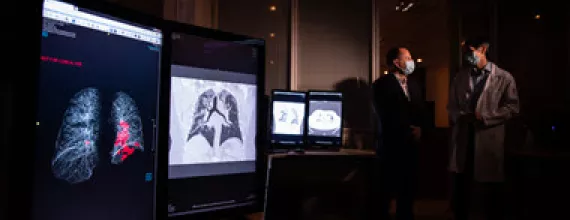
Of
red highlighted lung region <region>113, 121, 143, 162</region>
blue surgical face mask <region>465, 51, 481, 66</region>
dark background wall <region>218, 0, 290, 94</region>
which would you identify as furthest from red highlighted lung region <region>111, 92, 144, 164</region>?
dark background wall <region>218, 0, 290, 94</region>

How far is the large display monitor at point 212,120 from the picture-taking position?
0.89m

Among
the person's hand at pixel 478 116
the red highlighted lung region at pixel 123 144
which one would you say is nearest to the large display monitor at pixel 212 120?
the red highlighted lung region at pixel 123 144

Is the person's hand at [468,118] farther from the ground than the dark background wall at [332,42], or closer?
closer

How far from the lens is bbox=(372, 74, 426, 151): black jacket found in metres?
3.12

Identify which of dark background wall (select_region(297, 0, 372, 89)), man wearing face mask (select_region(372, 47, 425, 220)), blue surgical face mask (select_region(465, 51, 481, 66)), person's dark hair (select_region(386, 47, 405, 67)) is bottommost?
man wearing face mask (select_region(372, 47, 425, 220))

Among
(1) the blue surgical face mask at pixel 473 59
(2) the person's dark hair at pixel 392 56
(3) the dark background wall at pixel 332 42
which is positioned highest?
(3) the dark background wall at pixel 332 42

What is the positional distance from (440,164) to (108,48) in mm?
5069

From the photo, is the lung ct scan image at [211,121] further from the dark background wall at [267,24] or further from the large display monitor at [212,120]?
the dark background wall at [267,24]

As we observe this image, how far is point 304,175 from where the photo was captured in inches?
130

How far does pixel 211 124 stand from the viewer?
950 mm

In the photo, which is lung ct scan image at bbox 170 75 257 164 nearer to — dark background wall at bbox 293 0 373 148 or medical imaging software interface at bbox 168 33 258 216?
medical imaging software interface at bbox 168 33 258 216

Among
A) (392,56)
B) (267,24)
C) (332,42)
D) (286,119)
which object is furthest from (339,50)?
(286,119)

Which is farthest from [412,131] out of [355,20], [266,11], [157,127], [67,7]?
[67,7]

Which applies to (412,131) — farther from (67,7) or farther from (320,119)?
(67,7)
